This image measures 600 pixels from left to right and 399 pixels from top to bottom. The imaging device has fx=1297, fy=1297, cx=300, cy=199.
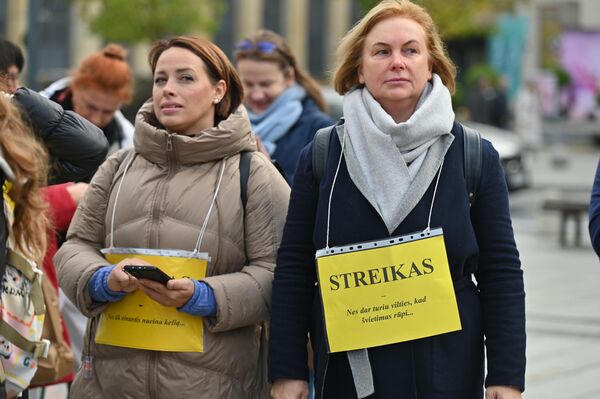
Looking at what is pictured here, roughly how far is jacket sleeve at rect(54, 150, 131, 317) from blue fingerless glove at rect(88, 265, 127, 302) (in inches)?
2.6

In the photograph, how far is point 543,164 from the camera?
3344cm

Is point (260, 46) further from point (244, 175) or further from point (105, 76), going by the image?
point (244, 175)

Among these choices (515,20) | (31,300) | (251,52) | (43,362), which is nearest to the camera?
(31,300)

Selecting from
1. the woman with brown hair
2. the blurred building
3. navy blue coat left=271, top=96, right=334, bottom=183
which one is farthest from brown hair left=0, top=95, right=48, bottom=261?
the blurred building

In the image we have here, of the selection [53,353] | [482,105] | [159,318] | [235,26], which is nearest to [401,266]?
[159,318]

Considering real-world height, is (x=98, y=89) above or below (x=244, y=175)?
below

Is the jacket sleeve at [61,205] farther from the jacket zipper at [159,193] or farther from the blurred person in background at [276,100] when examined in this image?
the jacket zipper at [159,193]

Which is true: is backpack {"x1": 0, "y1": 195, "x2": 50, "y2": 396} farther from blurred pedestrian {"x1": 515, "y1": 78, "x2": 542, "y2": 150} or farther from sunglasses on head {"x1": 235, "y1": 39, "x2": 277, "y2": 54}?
blurred pedestrian {"x1": 515, "y1": 78, "x2": 542, "y2": 150}

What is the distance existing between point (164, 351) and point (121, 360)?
0.16 metres

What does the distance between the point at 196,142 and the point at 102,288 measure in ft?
1.83

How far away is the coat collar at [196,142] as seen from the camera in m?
4.23

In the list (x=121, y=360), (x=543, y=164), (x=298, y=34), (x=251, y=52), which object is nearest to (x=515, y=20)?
(x=543, y=164)

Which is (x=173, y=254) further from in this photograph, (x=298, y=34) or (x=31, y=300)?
(x=298, y=34)

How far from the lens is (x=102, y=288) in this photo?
4133 mm
